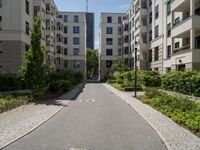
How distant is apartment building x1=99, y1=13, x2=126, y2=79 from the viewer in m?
80.5

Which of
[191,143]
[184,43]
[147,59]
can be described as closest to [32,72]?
[191,143]

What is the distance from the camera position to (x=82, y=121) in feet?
40.4

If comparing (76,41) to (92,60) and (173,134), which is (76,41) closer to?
(92,60)

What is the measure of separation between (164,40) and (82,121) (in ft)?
98.4

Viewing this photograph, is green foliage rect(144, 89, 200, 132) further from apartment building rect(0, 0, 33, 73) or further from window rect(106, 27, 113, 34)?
window rect(106, 27, 113, 34)

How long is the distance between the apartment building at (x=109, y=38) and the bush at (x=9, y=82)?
51.8 m

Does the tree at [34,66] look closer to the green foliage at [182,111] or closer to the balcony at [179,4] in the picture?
the green foliage at [182,111]

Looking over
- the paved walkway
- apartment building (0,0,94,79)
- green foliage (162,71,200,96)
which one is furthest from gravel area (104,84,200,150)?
apartment building (0,0,94,79)

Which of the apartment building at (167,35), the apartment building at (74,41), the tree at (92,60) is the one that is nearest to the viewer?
the apartment building at (167,35)

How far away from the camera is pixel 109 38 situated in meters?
81.2

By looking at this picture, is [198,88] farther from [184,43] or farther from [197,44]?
[184,43]

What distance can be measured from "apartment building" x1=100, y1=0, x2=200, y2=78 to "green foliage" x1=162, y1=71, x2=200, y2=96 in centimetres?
245

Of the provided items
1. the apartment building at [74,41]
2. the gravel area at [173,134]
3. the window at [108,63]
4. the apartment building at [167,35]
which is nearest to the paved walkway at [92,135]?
the gravel area at [173,134]

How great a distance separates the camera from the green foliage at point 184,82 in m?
20.6
